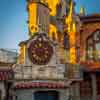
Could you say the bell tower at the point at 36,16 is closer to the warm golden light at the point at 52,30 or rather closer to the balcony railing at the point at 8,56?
the warm golden light at the point at 52,30

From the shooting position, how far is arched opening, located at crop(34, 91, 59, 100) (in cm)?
2938

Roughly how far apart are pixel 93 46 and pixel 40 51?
797cm

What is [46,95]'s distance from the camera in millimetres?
29750

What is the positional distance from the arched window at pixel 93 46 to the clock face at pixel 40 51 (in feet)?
21.4

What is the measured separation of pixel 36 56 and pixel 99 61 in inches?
313

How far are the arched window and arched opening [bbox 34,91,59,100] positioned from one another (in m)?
7.08

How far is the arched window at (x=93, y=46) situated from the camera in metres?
34.5

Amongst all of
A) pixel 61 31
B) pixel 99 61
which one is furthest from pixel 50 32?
pixel 99 61

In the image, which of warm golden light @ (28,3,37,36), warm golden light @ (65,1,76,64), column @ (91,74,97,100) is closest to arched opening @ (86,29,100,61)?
warm golden light @ (65,1,76,64)

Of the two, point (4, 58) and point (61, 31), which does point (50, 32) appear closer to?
point (61, 31)

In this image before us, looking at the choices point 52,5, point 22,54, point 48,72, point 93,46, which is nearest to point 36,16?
point 52,5

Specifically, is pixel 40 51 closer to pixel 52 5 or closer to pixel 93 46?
pixel 93 46

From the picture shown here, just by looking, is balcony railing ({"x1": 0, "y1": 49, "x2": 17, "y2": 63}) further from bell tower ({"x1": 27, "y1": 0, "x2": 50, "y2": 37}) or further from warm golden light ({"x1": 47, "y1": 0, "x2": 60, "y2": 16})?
warm golden light ({"x1": 47, "y1": 0, "x2": 60, "y2": 16})

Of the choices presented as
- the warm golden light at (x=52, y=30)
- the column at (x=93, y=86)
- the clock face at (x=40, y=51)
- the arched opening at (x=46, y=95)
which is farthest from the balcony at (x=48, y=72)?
the warm golden light at (x=52, y=30)
